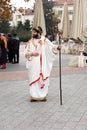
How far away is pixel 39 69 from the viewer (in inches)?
367

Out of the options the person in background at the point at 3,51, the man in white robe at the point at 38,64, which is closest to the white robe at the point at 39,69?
the man in white robe at the point at 38,64

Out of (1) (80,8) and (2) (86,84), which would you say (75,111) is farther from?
(1) (80,8)

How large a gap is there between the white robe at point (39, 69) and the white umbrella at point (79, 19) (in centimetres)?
835

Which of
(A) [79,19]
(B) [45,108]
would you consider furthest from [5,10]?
(B) [45,108]

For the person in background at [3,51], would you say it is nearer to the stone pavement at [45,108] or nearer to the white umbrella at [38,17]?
the white umbrella at [38,17]

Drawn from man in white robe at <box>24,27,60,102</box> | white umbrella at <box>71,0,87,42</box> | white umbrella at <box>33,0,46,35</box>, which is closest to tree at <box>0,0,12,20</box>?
white umbrella at <box>33,0,46,35</box>

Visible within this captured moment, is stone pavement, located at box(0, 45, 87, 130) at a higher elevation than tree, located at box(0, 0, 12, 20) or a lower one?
lower

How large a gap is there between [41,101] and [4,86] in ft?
9.38

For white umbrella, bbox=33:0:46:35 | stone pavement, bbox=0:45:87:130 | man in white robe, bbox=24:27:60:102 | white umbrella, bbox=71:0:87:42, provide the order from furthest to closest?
white umbrella, bbox=71:0:87:42 < white umbrella, bbox=33:0:46:35 < man in white robe, bbox=24:27:60:102 < stone pavement, bbox=0:45:87:130

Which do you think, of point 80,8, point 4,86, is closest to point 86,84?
point 4,86

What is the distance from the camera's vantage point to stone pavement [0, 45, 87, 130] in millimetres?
7000

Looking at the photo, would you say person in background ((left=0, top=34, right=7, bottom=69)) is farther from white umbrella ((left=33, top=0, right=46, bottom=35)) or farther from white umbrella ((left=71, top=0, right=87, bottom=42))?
white umbrella ((left=71, top=0, right=87, bottom=42))

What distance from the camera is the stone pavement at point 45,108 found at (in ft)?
23.0

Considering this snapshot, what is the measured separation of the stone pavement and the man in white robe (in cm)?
27
